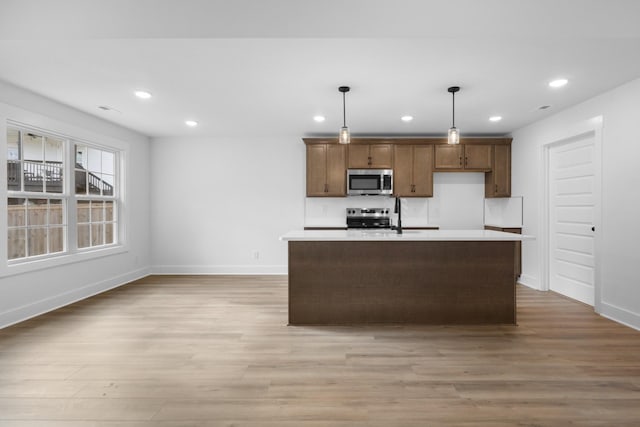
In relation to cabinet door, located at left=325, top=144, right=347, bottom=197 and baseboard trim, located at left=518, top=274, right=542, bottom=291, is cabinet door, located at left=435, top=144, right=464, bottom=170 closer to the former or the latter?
cabinet door, located at left=325, top=144, right=347, bottom=197

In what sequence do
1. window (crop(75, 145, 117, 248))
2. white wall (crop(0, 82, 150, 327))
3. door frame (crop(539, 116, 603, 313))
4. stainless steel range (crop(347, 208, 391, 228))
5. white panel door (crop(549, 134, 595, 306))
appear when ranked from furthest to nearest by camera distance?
stainless steel range (crop(347, 208, 391, 228))
window (crop(75, 145, 117, 248))
white panel door (crop(549, 134, 595, 306))
door frame (crop(539, 116, 603, 313))
white wall (crop(0, 82, 150, 327))

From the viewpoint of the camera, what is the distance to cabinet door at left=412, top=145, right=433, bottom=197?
577 cm

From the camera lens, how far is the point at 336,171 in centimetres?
575

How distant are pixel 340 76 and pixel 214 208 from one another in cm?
379

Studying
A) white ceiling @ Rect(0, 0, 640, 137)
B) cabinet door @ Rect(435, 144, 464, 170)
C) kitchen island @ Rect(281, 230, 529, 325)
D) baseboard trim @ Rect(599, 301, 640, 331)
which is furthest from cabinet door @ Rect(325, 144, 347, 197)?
baseboard trim @ Rect(599, 301, 640, 331)

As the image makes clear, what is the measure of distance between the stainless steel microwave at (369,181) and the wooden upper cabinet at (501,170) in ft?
5.57

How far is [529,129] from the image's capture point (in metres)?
5.27

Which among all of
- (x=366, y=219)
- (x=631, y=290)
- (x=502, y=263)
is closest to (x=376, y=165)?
(x=366, y=219)

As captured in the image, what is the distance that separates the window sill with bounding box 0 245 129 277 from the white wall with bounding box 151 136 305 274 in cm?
95

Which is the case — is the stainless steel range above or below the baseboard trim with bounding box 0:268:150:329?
above

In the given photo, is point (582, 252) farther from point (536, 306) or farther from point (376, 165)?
point (376, 165)

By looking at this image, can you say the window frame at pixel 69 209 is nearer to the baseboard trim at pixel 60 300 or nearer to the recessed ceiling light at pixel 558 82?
the baseboard trim at pixel 60 300

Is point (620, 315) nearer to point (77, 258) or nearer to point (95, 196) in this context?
point (77, 258)

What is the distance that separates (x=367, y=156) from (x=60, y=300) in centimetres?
457
